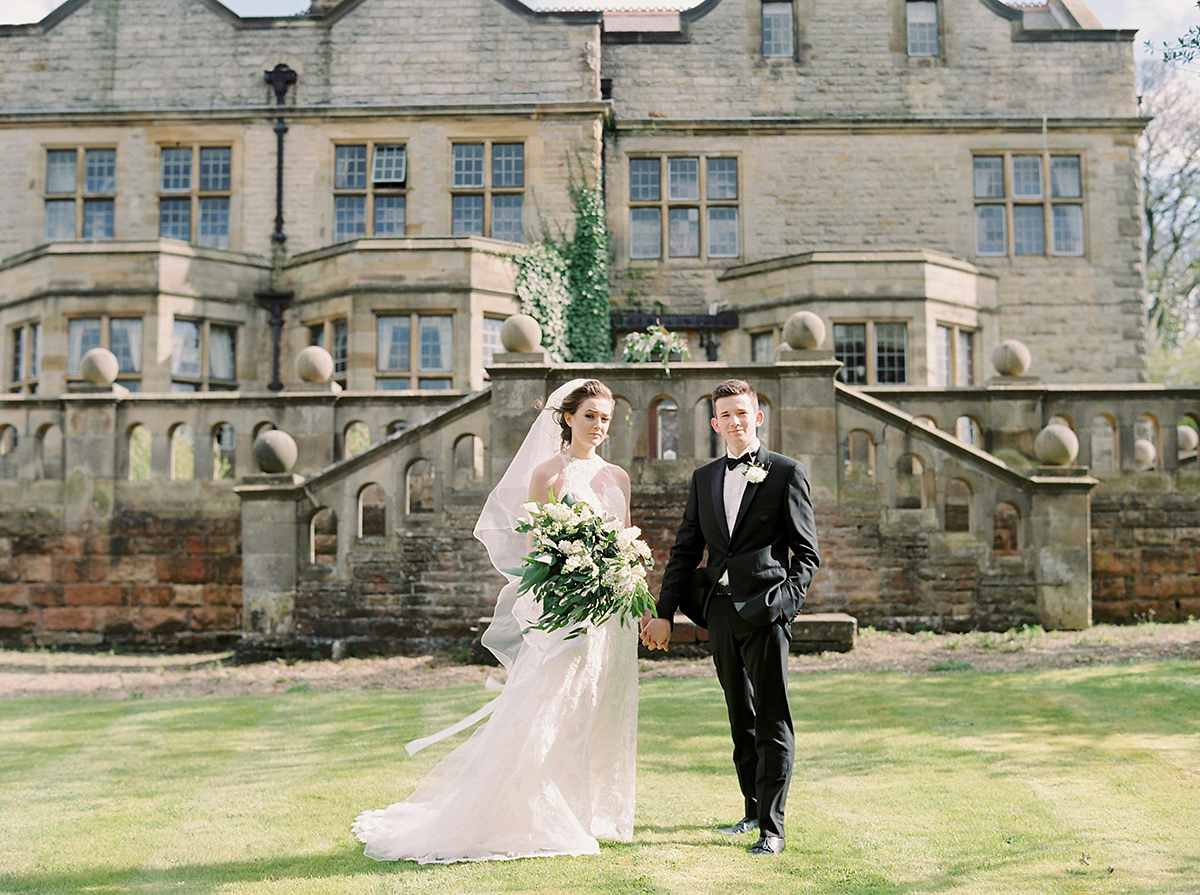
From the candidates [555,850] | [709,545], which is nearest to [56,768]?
[555,850]

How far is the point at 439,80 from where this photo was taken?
58.7 ft

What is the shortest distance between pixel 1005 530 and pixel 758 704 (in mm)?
7692

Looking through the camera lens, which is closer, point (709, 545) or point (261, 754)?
point (709, 545)

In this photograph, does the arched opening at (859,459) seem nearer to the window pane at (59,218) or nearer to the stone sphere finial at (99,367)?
the stone sphere finial at (99,367)

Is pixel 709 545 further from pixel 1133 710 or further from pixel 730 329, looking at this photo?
pixel 730 329

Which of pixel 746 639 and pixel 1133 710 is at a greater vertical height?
pixel 746 639

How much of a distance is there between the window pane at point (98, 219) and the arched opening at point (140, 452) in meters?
6.53

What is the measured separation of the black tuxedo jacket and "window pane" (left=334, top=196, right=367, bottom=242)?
45.5ft

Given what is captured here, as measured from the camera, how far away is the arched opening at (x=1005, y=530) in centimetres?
1146

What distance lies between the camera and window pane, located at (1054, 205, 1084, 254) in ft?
59.0

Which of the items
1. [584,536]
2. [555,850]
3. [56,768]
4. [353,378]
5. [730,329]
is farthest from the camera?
[730,329]

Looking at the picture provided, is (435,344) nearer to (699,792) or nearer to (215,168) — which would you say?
(215,168)

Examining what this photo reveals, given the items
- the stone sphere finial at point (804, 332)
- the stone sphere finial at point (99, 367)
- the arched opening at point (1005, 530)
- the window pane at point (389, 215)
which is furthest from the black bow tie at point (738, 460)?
the window pane at point (389, 215)

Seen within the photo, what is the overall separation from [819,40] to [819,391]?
1009 cm
